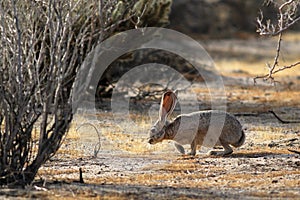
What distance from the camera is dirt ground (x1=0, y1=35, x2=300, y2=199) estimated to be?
26.1 feet

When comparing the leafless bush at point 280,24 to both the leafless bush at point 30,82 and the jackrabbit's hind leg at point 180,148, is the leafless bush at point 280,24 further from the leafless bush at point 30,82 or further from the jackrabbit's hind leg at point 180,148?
the leafless bush at point 30,82

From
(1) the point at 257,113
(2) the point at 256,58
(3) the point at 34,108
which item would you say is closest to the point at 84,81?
(3) the point at 34,108

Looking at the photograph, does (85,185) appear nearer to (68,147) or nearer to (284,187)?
(284,187)

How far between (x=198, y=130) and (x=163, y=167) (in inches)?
38.2

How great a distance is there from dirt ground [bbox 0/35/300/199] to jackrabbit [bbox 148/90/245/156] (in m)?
0.18

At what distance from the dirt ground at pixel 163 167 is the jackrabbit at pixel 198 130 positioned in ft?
0.61

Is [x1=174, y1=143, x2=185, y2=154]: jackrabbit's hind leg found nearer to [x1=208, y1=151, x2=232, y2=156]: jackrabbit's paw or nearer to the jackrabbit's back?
the jackrabbit's back

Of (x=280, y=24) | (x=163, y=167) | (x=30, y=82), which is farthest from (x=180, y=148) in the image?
(x=30, y=82)

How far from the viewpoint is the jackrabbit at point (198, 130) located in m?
10.2

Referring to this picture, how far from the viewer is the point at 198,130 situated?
33.5ft

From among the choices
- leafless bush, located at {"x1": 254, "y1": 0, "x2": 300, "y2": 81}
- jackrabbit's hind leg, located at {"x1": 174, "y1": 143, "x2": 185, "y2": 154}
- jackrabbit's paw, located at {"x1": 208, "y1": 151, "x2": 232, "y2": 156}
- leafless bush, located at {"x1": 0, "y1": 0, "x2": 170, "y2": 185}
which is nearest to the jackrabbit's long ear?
jackrabbit's hind leg, located at {"x1": 174, "y1": 143, "x2": 185, "y2": 154}

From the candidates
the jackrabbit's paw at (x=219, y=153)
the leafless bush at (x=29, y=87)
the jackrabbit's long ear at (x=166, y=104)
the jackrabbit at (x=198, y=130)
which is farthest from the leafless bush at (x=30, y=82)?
the jackrabbit's paw at (x=219, y=153)

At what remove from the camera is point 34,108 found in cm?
826

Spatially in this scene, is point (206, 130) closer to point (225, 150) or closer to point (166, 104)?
point (225, 150)
